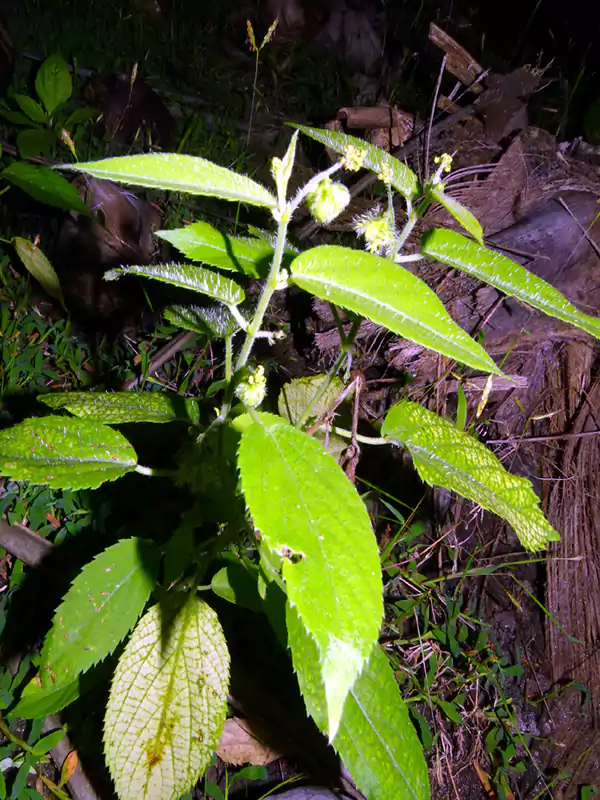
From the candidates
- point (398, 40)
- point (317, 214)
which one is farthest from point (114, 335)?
point (398, 40)

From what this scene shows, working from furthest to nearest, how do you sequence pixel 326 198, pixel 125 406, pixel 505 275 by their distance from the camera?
pixel 125 406
pixel 505 275
pixel 326 198

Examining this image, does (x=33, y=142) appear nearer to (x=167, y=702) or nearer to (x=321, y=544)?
(x=167, y=702)

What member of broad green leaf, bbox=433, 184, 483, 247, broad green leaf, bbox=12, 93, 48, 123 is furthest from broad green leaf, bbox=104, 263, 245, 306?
broad green leaf, bbox=12, 93, 48, 123

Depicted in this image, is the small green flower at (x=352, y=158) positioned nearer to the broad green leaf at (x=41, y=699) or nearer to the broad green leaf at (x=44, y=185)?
the broad green leaf at (x=41, y=699)

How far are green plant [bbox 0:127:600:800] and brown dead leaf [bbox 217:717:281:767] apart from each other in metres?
0.37

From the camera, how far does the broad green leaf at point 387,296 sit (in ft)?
1.87

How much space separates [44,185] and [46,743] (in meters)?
1.48

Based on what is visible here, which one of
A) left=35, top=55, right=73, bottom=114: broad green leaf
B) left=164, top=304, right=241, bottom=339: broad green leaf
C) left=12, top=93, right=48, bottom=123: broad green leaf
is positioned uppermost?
left=35, top=55, right=73, bottom=114: broad green leaf

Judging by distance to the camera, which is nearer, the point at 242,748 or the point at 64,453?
the point at 64,453

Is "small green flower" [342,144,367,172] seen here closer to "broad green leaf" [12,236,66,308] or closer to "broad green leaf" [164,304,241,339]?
"broad green leaf" [164,304,241,339]

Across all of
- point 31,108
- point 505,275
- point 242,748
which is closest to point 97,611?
point 242,748

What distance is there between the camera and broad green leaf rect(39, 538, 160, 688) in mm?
916

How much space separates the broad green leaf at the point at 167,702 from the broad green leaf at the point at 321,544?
0.53m

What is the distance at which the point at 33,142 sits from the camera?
197 centimetres
